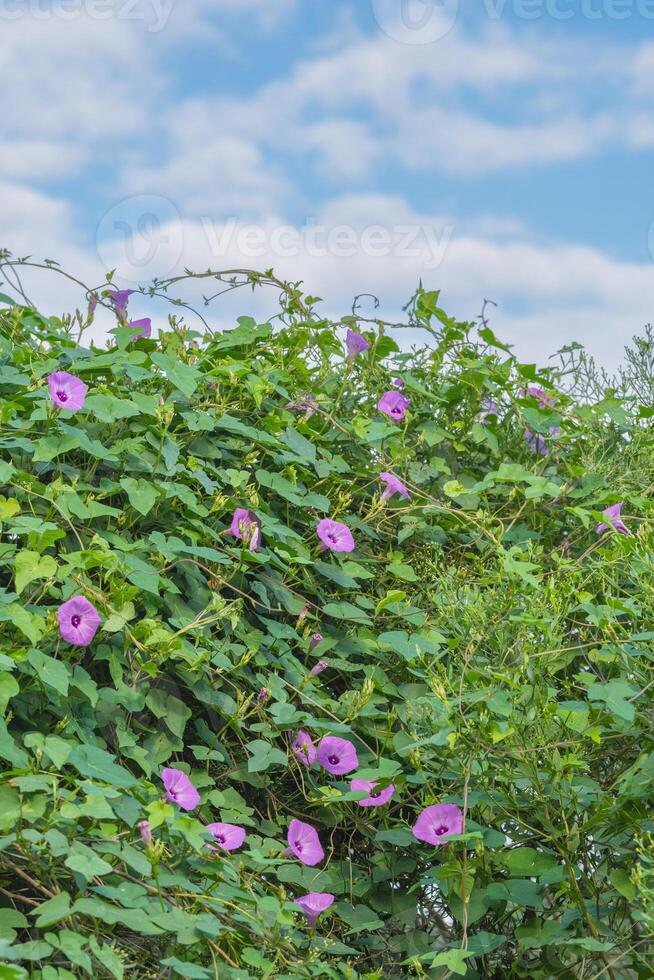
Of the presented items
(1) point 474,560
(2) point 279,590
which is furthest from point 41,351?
(1) point 474,560

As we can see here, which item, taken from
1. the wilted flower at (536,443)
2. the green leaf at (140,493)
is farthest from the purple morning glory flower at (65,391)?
the wilted flower at (536,443)

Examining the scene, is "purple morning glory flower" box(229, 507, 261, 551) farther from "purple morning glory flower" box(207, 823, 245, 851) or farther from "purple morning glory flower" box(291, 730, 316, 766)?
"purple morning glory flower" box(207, 823, 245, 851)

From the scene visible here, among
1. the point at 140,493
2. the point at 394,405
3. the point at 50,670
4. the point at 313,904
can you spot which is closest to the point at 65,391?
the point at 140,493

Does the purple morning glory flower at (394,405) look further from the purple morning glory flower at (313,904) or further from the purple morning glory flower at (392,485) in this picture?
the purple morning glory flower at (313,904)

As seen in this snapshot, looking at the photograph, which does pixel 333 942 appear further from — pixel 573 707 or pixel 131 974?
pixel 573 707

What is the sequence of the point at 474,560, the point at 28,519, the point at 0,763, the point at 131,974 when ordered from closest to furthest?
the point at 131,974 < the point at 0,763 < the point at 28,519 < the point at 474,560

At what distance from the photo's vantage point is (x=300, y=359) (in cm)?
298

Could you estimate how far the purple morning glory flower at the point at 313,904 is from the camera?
77.0 inches

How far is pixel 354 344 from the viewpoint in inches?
119

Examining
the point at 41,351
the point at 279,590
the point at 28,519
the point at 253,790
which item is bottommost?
the point at 253,790

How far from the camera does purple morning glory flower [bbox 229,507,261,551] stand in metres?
2.22

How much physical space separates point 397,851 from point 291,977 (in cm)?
59

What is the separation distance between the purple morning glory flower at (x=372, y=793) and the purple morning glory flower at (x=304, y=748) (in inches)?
4.3

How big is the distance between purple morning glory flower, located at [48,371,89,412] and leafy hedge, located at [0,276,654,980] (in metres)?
0.04
